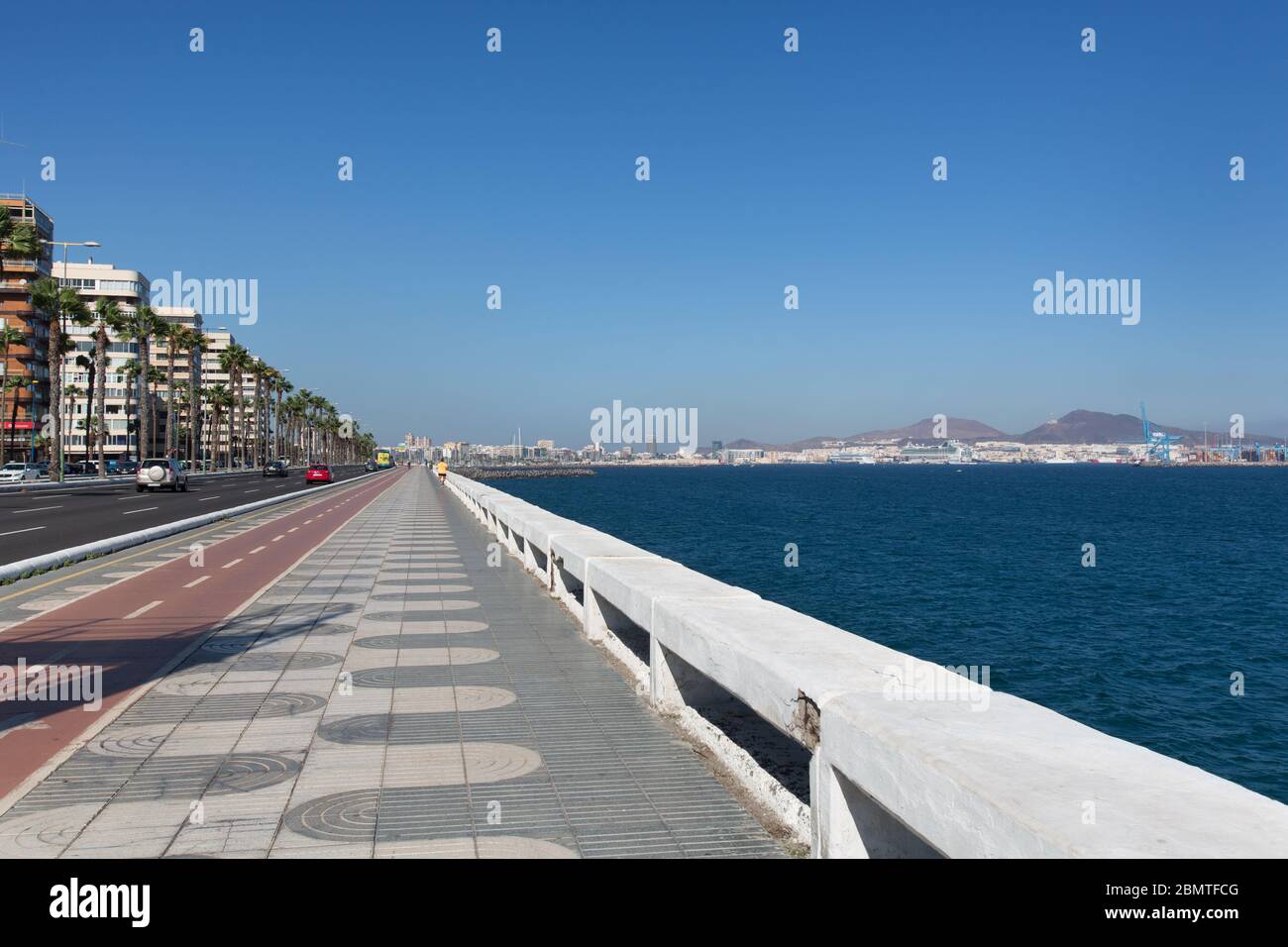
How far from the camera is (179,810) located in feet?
17.6

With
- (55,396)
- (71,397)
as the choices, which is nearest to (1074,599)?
(55,396)

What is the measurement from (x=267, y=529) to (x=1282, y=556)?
179ft

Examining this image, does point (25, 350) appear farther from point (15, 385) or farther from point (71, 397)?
point (71, 397)

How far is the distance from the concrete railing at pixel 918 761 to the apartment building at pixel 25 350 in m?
121

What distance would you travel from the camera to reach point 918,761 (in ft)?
11.8

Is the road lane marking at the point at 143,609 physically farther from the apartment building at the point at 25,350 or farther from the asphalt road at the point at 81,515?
the apartment building at the point at 25,350

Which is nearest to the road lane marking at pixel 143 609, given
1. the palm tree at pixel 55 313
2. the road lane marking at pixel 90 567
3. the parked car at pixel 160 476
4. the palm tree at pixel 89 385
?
the road lane marking at pixel 90 567

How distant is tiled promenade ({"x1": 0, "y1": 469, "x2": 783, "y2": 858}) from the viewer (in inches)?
195

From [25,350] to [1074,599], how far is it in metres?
119

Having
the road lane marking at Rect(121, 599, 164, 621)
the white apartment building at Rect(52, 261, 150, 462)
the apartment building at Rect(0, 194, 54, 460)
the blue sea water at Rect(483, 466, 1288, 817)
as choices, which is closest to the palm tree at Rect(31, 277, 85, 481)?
the blue sea water at Rect(483, 466, 1288, 817)

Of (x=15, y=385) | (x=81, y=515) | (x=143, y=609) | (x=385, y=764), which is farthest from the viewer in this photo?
(x=15, y=385)

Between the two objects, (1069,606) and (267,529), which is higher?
(267,529)
